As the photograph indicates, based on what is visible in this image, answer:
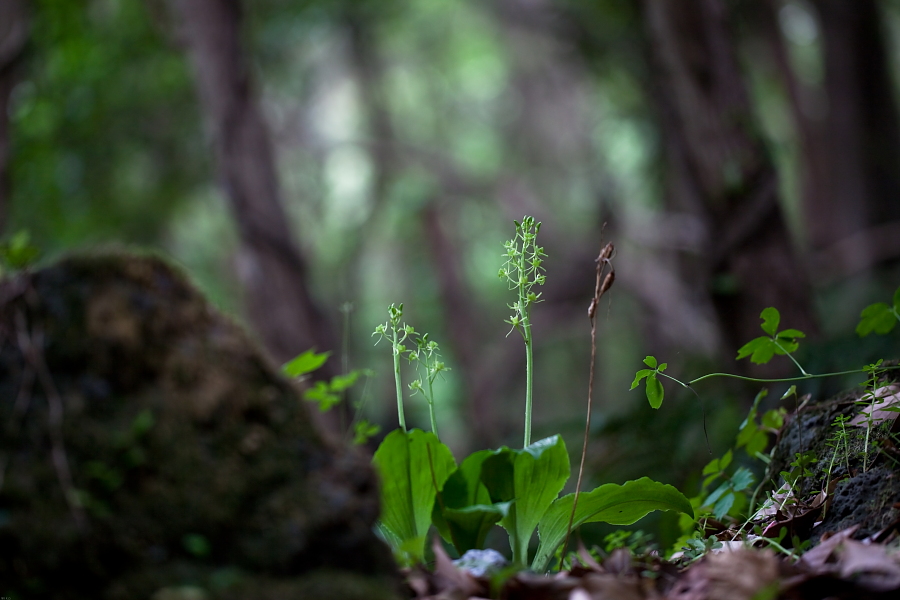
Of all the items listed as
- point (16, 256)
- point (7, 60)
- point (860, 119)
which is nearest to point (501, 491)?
point (16, 256)

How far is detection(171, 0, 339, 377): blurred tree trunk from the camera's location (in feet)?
15.2

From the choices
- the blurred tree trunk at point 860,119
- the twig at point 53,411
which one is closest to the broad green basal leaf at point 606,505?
the twig at point 53,411

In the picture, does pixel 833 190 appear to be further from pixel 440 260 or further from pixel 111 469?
pixel 111 469

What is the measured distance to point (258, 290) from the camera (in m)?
4.66

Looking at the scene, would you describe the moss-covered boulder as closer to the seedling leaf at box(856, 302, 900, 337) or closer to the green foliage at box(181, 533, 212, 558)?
the green foliage at box(181, 533, 212, 558)

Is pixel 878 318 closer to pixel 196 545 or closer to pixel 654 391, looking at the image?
pixel 654 391

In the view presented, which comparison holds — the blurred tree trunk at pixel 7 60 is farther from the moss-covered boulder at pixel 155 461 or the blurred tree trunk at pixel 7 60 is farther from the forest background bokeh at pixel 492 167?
the moss-covered boulder at pixel 155 461

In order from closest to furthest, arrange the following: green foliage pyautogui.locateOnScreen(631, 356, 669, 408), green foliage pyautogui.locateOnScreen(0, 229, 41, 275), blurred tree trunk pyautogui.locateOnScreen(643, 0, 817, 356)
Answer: green foliage pyautogui.locateOnScreen(0, 229, 41, 275) → green foliage pyautogui.locateOnScreen(631, 356, 669, 408) → blurred tree trunk pyautogui.locateOnScreen(643, 0, 817, 356)

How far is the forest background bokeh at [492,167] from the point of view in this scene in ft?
11.0

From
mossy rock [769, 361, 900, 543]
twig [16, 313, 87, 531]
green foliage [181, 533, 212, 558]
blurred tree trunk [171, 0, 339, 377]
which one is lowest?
mossy rock [769, 361, 900, 543]

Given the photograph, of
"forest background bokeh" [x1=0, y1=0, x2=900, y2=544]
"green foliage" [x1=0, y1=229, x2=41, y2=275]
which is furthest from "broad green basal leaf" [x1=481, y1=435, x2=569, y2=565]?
"green foliage" [x1=0, y1=229, x2=41, y2=275]

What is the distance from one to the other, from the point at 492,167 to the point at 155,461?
13073mm

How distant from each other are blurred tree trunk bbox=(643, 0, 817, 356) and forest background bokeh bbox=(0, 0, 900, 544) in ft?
0.04

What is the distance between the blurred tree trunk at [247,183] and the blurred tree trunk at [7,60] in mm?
1054
